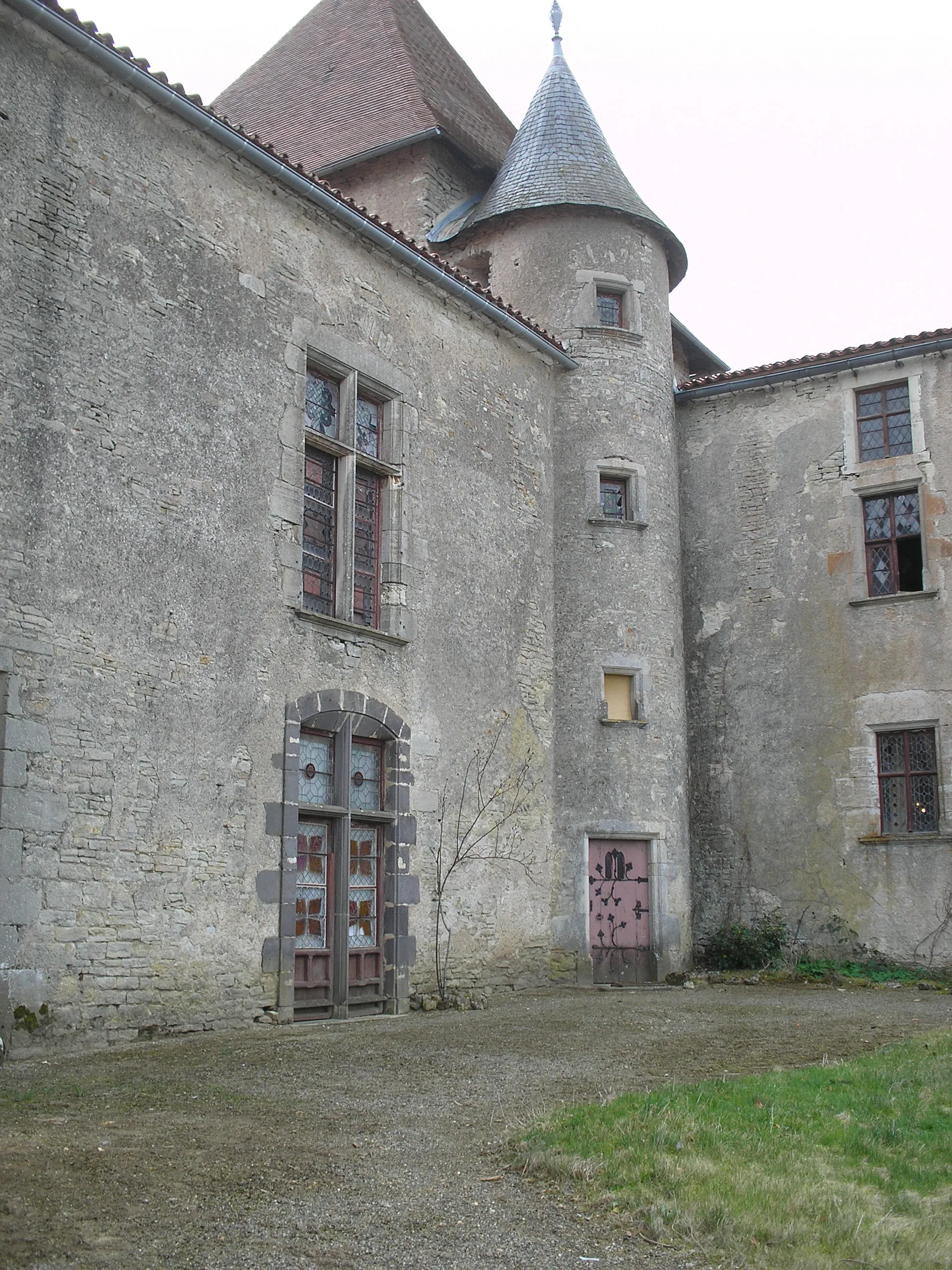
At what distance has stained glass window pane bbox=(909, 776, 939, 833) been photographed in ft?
44.3

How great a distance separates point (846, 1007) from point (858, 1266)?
290 inches

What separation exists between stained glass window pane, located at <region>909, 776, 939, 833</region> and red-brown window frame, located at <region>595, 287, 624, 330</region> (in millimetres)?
6603

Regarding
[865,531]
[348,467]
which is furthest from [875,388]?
[348,467]

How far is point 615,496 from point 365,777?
18.1 feet

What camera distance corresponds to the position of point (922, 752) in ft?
45.2

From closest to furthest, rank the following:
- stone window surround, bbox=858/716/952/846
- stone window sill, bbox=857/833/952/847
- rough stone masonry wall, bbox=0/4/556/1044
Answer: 1. rough stone masonry wall, bbox=0/4/556/1044
2. stone window sill, bbox=857/833/952/847
3. stone window surround, bbox=858/716/952/846

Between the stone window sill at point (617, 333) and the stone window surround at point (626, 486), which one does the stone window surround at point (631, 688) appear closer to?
the stone window surround at point (626, 486)

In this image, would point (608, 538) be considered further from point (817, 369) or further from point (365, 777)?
point (365, 777)

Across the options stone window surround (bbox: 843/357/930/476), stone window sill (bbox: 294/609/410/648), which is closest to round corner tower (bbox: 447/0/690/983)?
stone window surround (bbox: 843/357/930/476)

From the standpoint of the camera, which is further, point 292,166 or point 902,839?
point 902,839

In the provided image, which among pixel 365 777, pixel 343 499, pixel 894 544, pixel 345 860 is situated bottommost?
pixel 345 860

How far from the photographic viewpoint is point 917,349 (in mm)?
14422

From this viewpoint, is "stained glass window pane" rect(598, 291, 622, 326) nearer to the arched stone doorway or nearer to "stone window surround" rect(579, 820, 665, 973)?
"stone window surround" rect(579, 820, 665, 973)

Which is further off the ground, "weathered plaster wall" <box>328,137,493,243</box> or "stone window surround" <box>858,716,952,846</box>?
"weathered plaster wall" <box>328,137,493,243</box>
